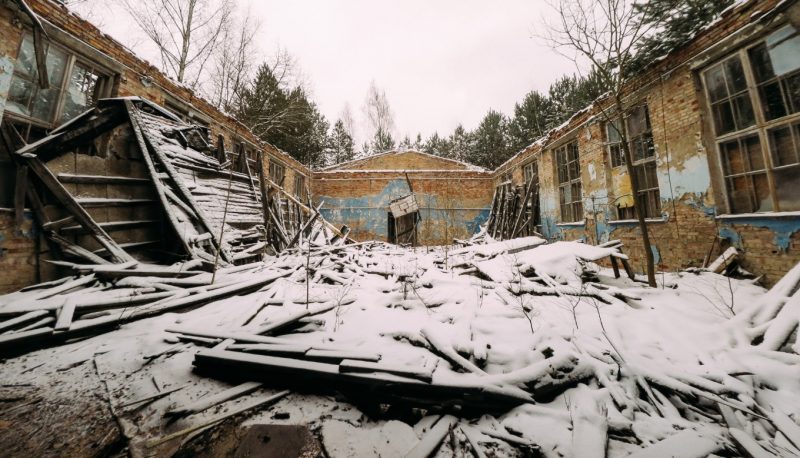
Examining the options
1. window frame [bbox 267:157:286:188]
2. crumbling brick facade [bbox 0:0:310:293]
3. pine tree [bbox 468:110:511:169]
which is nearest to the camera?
crumbling brick facade [bbox 0:0:310:293]

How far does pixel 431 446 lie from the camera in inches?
49.9

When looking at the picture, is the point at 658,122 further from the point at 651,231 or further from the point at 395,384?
the point at 395,384

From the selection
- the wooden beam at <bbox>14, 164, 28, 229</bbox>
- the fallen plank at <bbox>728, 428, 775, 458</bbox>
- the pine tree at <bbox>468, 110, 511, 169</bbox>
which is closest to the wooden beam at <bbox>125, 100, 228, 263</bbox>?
the wooden beam at <bbox>14, 164, 28, 229</bbox>

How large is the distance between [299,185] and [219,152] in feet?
29.5

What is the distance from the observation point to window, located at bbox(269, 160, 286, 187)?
12559 millimetres

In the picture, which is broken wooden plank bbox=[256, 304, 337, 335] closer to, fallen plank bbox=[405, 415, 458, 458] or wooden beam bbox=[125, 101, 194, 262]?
fallen plank bbox=[405, 415, 458, 458]

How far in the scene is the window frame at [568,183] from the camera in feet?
29.9

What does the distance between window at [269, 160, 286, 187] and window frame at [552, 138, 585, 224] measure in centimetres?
1143

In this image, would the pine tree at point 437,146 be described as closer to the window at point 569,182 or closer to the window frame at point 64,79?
the window at point 569,182

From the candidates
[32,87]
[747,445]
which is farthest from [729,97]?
[32,87]

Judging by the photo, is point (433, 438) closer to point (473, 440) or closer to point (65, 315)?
point (473, 440)

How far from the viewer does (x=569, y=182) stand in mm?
9562

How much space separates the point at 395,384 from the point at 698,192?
6.85 meters

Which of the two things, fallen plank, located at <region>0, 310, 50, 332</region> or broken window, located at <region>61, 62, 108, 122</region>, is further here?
broken window, located at <region>61, 62, 108, 122</region>
